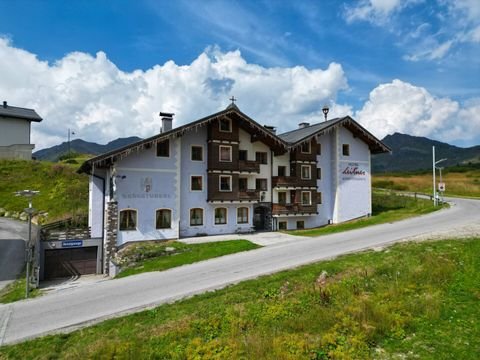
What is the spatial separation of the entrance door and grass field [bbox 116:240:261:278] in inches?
385

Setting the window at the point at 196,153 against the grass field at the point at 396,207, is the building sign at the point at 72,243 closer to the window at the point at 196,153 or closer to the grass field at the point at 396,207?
the window at the point at 196,153

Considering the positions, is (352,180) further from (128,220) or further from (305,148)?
(128,220)

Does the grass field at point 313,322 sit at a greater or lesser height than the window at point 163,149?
lesser

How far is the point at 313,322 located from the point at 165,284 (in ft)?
27.7

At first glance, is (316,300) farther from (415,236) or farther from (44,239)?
(44,239)

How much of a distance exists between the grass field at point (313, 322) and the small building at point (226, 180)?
14732mm

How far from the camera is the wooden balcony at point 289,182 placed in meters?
31.4

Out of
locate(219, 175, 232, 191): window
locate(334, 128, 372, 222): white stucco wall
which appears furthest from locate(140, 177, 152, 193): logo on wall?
locate(334, 128, 372, 222): white stucco wall

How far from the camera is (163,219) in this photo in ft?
88.1

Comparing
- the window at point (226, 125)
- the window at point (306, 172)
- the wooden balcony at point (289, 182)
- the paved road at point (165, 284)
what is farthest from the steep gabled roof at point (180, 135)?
the paved road at point (165, 284)

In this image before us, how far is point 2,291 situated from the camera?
64.9ft

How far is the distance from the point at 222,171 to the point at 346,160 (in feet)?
46.3

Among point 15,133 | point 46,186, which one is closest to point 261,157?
point 46,186

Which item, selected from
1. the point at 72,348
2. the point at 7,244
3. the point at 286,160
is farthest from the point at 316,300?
the point at 7,244
